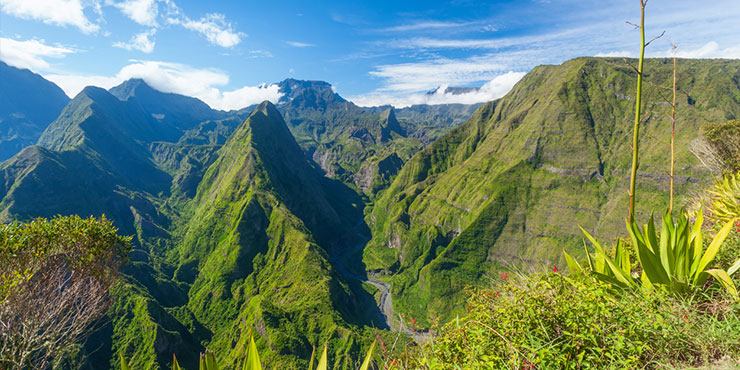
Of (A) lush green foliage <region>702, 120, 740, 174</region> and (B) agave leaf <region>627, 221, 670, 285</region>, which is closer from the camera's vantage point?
(B) agave leaf <region>627, 221, 670, 285</region>

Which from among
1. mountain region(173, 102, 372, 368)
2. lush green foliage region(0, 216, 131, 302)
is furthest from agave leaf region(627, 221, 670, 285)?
mountain region(173, 102, 372, 368)

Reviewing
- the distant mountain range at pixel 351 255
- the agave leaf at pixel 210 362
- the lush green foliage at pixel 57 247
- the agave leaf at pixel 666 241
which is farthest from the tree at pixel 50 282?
the distant mountain range at pixel 351 255

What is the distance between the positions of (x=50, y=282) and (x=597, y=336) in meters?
19.1

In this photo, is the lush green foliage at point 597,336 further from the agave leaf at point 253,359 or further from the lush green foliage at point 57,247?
the lush green foliage at point 57,247

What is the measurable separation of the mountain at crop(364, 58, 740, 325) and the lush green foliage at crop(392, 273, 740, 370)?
133 metres

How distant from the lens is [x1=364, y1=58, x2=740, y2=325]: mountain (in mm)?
135750

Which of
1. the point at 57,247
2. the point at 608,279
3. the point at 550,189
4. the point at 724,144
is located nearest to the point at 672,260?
the point at 608,279

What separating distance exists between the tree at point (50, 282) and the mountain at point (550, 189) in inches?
5115

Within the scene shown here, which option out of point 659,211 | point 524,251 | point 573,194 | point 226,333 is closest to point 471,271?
point 524,251

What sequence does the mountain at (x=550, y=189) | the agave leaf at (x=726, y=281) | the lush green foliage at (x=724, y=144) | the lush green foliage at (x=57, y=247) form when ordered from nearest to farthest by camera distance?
1. the agave leaf at (x=726, y=281)
2. the lush green foliage at (x=57, y=247)
3. the lush green foliage at (x=724, y=144)
4. the mountain at (x=550, y=189)

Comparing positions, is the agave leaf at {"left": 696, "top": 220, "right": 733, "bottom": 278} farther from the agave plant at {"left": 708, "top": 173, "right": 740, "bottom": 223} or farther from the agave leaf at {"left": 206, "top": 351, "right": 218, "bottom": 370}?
the agave leaf at {"left": 206, "top": 351, "right": 218, "bottom": 370}

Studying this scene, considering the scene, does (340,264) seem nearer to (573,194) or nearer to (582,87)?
(573,194)

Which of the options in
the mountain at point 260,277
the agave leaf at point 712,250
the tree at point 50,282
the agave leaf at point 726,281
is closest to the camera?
the agave leaf at point 726,281

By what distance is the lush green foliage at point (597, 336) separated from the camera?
13.5 ft
